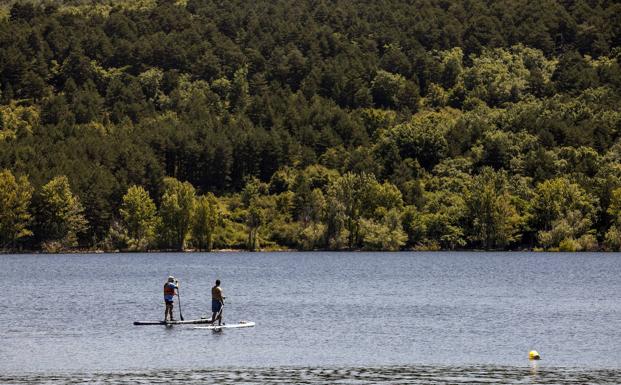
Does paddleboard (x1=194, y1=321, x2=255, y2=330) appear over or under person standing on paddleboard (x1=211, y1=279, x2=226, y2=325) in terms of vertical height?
under

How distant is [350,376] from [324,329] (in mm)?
21868

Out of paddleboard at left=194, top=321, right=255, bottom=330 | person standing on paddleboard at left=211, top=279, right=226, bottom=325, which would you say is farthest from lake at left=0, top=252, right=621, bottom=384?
person standing on paddleboard at left=211, top=279, right=226, bottom=325

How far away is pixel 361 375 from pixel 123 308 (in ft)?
137

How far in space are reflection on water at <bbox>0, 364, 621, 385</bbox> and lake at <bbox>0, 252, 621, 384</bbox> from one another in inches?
3.9

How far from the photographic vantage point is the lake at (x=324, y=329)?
5841cm

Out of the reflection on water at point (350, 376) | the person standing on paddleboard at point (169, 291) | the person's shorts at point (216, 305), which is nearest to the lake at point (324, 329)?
the reflection on water at point (350, 376)

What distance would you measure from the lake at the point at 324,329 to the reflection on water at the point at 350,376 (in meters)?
0.10

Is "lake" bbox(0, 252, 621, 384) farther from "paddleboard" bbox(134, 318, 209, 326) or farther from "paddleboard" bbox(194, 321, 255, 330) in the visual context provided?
"paddleboard" bbox(194, 321, 255, 330)

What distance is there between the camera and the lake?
58406 mm

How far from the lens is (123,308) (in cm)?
9488

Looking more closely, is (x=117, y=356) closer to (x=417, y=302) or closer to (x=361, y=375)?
(x=361, y=375)

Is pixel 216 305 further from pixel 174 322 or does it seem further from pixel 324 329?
pixel 324 329

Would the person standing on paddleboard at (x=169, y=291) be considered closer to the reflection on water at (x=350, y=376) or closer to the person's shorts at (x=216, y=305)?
the person's shorts at (x=216, y=305)

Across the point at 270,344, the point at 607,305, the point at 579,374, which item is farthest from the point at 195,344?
the point at 607,305
